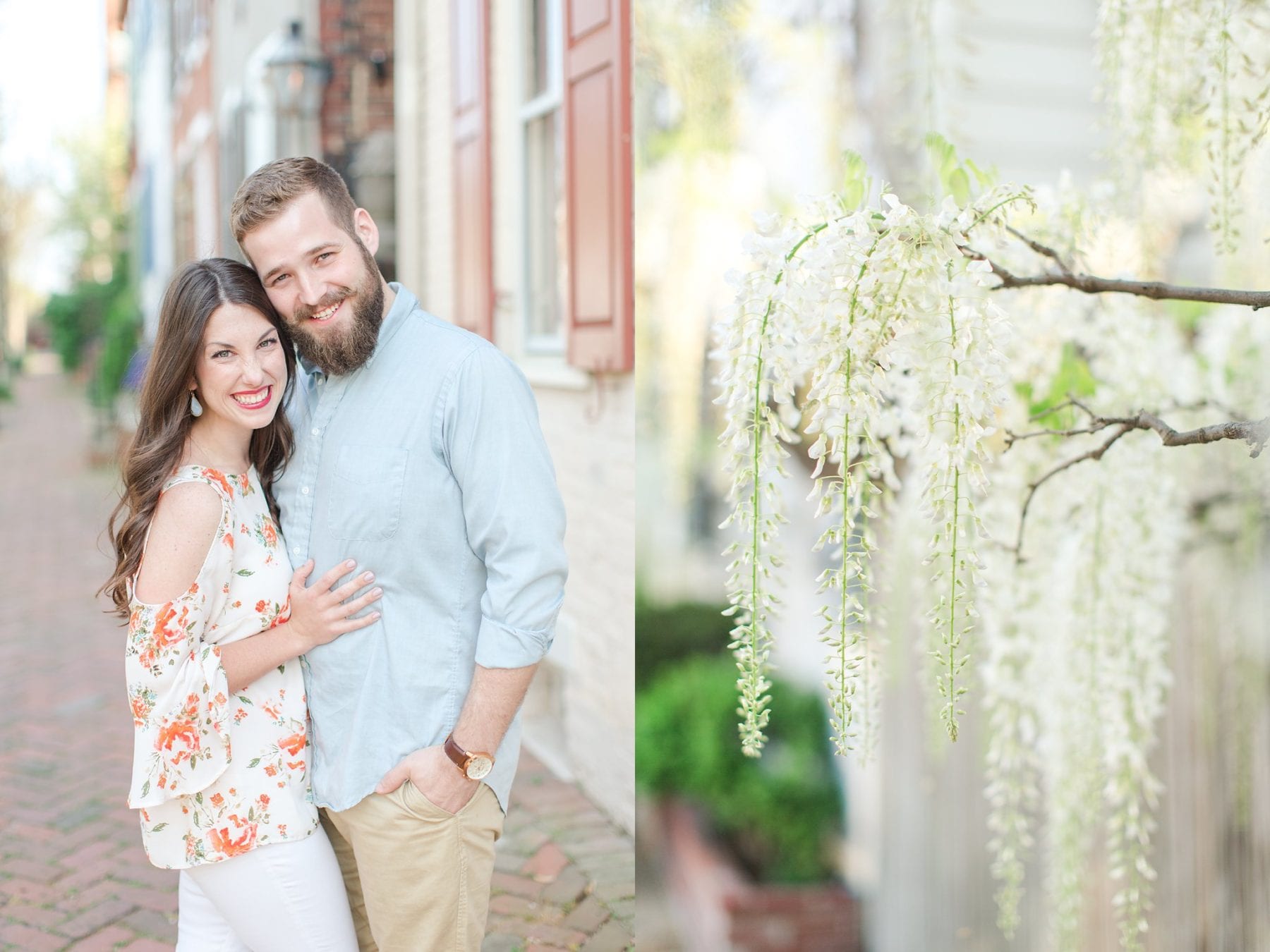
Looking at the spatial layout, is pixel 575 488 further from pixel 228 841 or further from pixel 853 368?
pixel 853 368

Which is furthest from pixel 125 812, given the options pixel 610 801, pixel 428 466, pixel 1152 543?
pixel 1152 543

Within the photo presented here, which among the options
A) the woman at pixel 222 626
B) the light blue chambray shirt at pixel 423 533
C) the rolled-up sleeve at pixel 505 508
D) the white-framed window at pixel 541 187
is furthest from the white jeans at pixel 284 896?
the white-framed window at pixel 541 187

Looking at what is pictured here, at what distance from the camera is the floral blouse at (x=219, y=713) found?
180 centimetres

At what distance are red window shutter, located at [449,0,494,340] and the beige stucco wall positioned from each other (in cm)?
4

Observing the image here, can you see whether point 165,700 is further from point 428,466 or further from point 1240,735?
point 1240,735

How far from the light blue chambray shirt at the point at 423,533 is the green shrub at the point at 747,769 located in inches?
109

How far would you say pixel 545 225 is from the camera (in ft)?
14.6

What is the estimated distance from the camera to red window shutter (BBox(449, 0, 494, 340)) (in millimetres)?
4574

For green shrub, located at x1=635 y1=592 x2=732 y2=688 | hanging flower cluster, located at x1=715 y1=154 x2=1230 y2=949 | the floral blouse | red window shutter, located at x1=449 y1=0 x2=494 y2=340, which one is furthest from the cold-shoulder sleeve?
green shrub, located at x1=635 y1=592 x2=732 y2=688

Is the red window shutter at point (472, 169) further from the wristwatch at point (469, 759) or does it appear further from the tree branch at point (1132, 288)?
the tree branch at point (1132, 288)

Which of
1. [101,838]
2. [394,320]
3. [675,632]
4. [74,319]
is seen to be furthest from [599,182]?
[74,319]

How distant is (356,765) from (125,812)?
2.46 metres

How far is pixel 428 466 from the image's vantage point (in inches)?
72.7

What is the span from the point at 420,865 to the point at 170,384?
87 cm
